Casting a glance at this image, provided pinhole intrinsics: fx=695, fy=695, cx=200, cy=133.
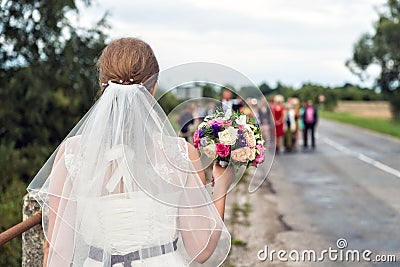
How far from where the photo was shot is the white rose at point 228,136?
10.4 feet

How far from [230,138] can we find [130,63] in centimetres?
67

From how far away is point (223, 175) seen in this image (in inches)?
120

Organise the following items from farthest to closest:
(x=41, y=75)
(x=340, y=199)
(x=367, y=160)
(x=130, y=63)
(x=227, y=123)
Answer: (x=367, y=160)
(x=340, y=199)
(x=41, y=75)
(x=227, y=123)
(x=130, y=63)

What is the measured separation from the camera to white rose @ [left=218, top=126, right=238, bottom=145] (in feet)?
10.4

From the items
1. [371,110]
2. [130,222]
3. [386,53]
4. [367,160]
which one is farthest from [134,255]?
[371,110]

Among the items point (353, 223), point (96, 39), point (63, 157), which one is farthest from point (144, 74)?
point (96, 39)

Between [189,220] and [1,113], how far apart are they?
859cm

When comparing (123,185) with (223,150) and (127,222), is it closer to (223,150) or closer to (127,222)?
(127,222)

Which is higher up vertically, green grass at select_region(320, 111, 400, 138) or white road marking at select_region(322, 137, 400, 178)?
white road marking at select_region(322, 137, 400, 178)

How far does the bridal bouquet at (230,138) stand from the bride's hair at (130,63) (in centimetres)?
48

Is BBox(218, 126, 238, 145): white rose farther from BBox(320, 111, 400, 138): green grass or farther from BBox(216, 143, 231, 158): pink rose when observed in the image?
BBox(320, 111, 400, 138): green grass

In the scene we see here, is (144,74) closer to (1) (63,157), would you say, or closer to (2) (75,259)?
(1) (63,157)

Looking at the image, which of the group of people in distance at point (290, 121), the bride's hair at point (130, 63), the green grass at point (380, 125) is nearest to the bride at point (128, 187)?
the bride's hair at point (130, 63)

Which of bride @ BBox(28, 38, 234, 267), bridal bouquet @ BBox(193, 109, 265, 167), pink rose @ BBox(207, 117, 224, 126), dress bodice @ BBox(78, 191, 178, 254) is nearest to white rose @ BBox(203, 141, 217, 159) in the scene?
bridal bouquet @ BBox(193, 109, 265, 167)
